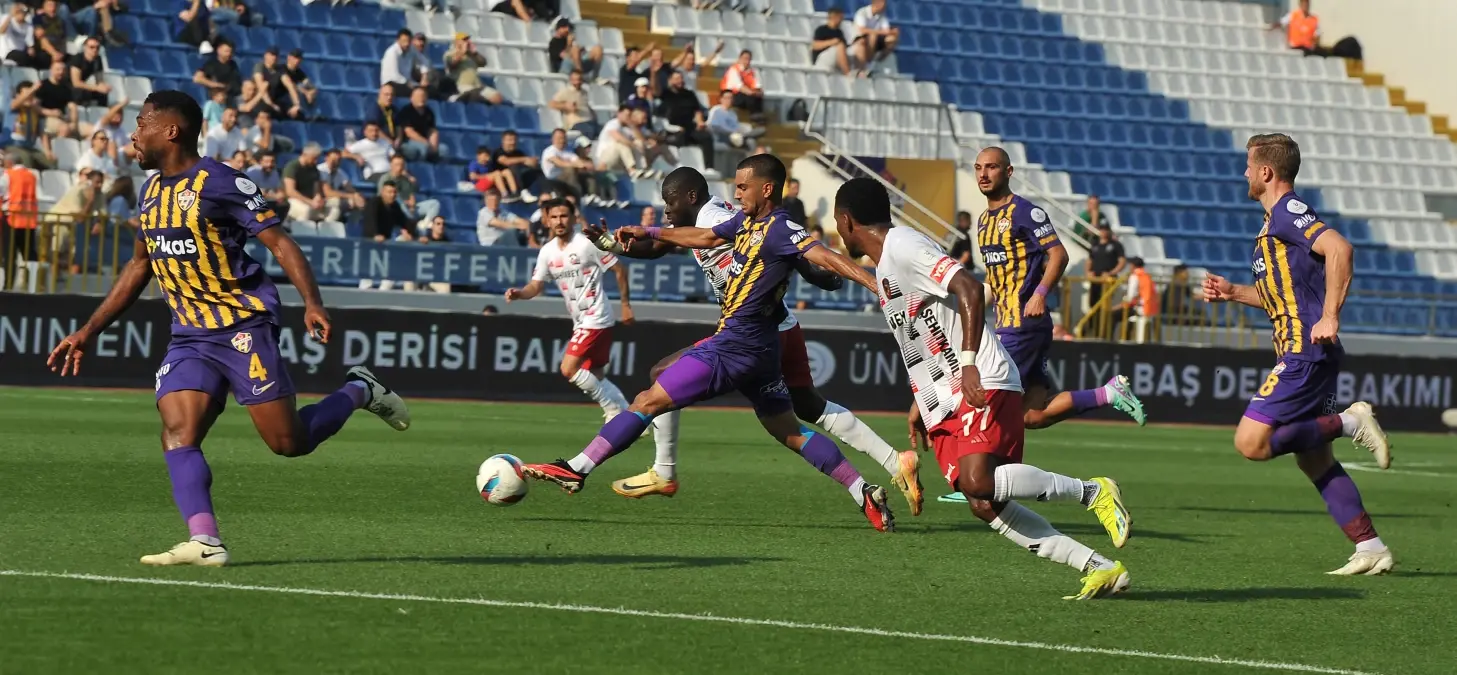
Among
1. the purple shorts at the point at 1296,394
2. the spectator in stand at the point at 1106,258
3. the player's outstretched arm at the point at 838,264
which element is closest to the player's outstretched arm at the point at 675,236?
the player's outstretched arm at the point at 838,264

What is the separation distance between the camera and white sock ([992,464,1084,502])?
26.1ft

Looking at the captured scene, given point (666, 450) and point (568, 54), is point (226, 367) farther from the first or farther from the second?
point (568, 54)

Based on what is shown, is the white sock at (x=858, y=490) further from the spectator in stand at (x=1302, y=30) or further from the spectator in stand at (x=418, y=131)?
the spectator in stand at (x=1302, y=30)

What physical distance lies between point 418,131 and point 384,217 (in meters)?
2.43

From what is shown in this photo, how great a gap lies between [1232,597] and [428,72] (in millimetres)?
20020

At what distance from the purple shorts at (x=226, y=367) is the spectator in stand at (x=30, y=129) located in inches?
644

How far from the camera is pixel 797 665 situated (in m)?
6.41

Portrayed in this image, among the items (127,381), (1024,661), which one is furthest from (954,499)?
(127,381)

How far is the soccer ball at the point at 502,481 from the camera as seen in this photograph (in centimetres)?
896

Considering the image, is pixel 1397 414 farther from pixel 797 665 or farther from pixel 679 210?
pixel 797 665

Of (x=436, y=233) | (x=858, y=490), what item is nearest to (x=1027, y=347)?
(x=858, y=490)

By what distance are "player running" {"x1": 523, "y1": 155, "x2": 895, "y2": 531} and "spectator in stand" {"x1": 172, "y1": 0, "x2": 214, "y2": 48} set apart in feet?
55.5

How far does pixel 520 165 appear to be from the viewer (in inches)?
1033

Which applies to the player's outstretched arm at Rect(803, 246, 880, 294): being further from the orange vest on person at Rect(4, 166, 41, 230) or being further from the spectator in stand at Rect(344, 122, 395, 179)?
the spectator in stand at Rect(344, 122, 395, 179)
